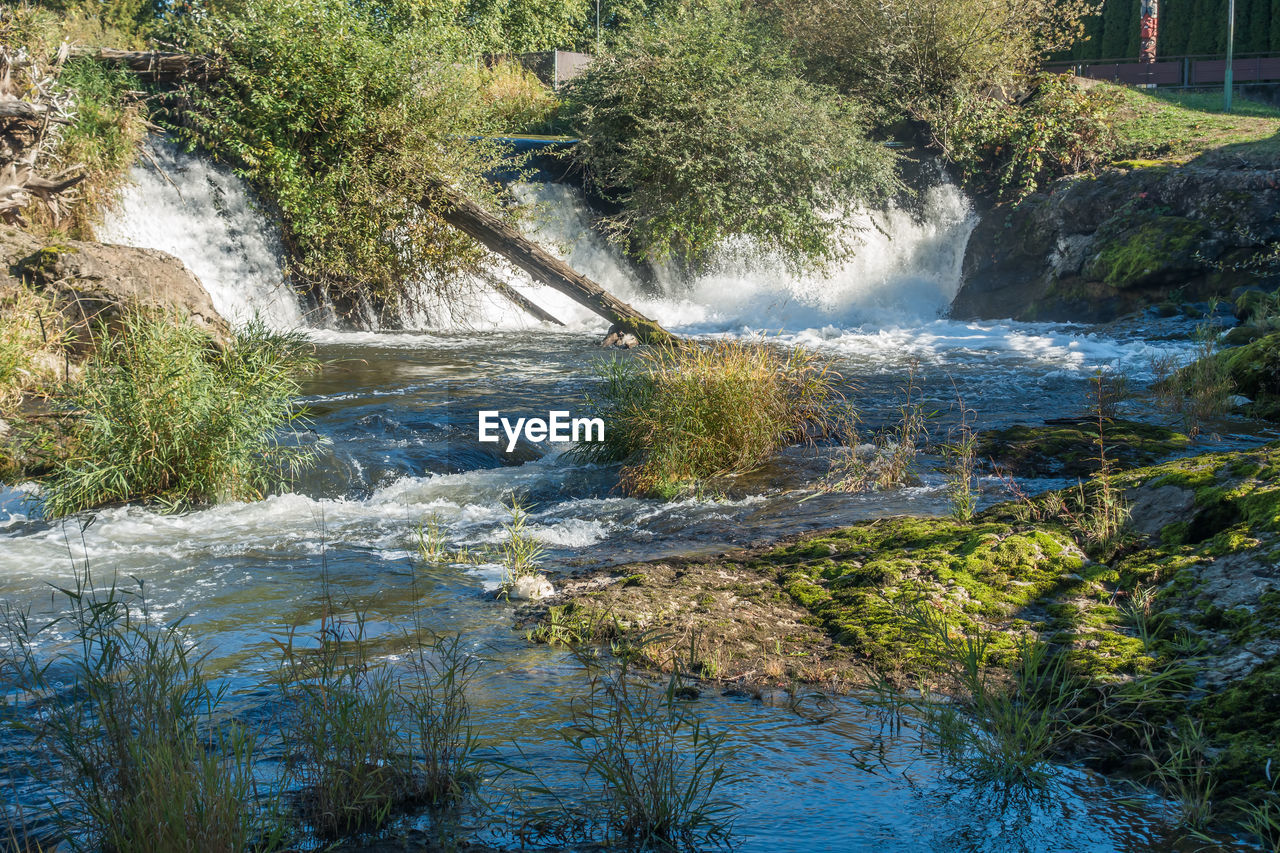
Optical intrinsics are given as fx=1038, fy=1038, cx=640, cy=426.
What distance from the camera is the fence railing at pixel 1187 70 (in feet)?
94.3

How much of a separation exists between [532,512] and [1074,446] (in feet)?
15.0

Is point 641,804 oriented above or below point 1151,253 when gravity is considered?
below

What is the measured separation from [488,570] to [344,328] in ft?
38.5

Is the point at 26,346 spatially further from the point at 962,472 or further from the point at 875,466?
the point at 962,472

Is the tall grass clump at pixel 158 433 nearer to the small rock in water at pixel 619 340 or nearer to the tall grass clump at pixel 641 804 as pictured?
the tall grass clump at pixel 641 804

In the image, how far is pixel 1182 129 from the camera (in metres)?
20.2

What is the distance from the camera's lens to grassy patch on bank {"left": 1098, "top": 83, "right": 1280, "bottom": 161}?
1870 centimetres

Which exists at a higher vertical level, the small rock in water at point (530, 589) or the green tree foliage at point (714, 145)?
the green tree foliage at point (714, 145)

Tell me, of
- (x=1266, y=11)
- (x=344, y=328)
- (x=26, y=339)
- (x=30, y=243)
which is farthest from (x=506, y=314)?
(x=1266, y=11)

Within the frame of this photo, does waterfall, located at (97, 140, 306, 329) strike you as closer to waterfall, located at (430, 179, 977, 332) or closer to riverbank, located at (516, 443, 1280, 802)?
waterfall, located at (430, 179, 977, 332)

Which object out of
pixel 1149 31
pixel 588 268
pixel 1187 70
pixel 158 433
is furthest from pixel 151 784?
pixel 1149 31

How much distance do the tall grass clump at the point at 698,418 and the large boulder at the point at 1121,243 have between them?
35.5 feet

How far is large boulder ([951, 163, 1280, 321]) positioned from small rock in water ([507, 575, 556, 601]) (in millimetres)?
14748

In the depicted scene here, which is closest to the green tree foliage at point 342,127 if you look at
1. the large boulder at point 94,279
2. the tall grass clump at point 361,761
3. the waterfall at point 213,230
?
the waterfall at point 213,230
